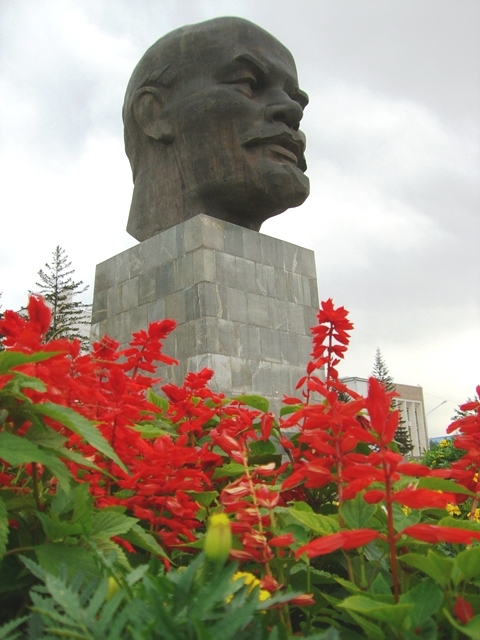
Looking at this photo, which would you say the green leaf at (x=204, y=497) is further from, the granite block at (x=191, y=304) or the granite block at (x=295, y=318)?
the granite block at (x=295, y=318)

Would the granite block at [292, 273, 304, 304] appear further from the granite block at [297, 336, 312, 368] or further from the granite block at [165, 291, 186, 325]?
the granite block at [165, 291, 186, 325]

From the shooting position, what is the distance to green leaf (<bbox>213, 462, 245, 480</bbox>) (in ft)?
5.26

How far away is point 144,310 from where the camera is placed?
640cm

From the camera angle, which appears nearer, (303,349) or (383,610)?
(383,610)

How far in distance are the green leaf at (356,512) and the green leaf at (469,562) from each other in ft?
0.67

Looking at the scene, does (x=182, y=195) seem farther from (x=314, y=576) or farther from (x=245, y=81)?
(x=314, y=576)

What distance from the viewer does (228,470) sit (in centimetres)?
163

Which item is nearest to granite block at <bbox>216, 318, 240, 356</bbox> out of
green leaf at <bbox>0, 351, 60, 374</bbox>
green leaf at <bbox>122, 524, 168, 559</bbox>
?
green leaf at <bbox>122, 524, 168, 559</bbox>

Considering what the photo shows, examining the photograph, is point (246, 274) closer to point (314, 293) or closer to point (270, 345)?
point (270, 345)

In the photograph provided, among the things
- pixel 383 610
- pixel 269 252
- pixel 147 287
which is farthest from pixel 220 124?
pixel 383 610

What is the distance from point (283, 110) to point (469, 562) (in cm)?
596

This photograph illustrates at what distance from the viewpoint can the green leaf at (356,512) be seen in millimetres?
1105

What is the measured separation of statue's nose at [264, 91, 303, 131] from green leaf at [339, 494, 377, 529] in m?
5.67

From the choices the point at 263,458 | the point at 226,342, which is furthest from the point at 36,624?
the point at 226,342
